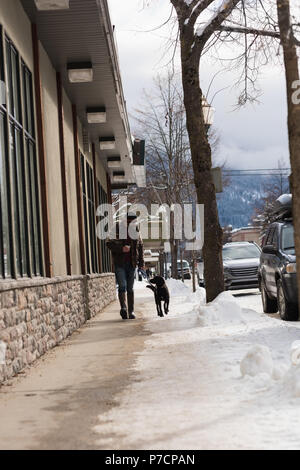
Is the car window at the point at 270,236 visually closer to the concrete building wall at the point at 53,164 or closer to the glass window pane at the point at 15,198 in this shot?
the concrete building wall at the point at 53,164

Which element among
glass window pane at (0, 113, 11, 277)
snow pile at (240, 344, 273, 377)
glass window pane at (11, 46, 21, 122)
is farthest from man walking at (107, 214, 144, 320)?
snow pile at (240, 344, 273, 377)

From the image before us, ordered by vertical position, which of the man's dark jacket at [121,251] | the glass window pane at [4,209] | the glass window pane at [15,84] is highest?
the glass window pane at [15,84]

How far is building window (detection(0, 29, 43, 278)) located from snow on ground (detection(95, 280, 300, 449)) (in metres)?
1.86

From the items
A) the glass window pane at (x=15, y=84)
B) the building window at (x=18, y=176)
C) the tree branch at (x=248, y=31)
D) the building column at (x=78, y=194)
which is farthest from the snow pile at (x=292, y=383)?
the building column at (x=78, y=194)

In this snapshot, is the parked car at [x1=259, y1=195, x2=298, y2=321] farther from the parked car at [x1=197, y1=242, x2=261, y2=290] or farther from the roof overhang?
the parked car at [x1=197, y1=242, x2=261, y2=290]

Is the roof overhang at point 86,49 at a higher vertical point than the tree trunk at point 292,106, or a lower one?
higher

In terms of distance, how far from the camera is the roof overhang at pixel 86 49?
9977 mm

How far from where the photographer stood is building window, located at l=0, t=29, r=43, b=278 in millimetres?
7816

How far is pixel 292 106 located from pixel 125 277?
7060 mm

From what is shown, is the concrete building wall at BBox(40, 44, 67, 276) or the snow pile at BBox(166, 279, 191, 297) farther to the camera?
the snow pile at BBox(166, 279, 191, 297)

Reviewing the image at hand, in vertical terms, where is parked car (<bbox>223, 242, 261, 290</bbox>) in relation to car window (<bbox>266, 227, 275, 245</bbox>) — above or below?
below

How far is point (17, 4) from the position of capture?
9.18 meters

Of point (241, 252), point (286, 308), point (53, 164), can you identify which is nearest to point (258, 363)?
point (286, 308)

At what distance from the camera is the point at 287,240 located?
42.8 feet
